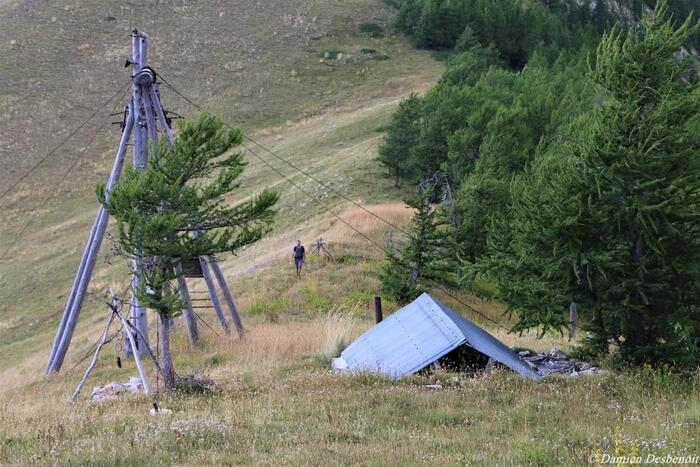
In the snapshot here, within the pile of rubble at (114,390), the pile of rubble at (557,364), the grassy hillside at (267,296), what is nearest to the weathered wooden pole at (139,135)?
the grassy hillside at (267,296)

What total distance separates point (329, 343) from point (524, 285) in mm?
4916

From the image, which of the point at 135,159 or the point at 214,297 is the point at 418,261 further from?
the point at 135,159

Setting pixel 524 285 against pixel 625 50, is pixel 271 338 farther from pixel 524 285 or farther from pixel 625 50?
pixel 625 50

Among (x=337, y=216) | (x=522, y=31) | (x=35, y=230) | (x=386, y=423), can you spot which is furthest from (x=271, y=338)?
(x=522, y=31)

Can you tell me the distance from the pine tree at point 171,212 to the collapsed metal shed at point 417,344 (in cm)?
333

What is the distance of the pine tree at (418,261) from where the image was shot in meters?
24.5

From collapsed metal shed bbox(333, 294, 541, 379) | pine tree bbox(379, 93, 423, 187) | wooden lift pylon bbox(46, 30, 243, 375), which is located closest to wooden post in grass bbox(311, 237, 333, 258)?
wooden lift pylon bbox(46, 30, 243, 375)

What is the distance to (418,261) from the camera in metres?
24.8

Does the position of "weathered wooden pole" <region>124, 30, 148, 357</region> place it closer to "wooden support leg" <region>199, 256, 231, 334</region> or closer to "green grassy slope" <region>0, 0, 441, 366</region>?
"wooden support leg" <region>199, 256, 231, 334</region>

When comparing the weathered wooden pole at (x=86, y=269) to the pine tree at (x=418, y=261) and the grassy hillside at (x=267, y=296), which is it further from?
the pine tree at (x=418, y=261)

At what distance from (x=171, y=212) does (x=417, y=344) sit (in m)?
5.35

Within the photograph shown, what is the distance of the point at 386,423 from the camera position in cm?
1042

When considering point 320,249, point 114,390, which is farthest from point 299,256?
point 114,390

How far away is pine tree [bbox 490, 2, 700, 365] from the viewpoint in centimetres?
1334
